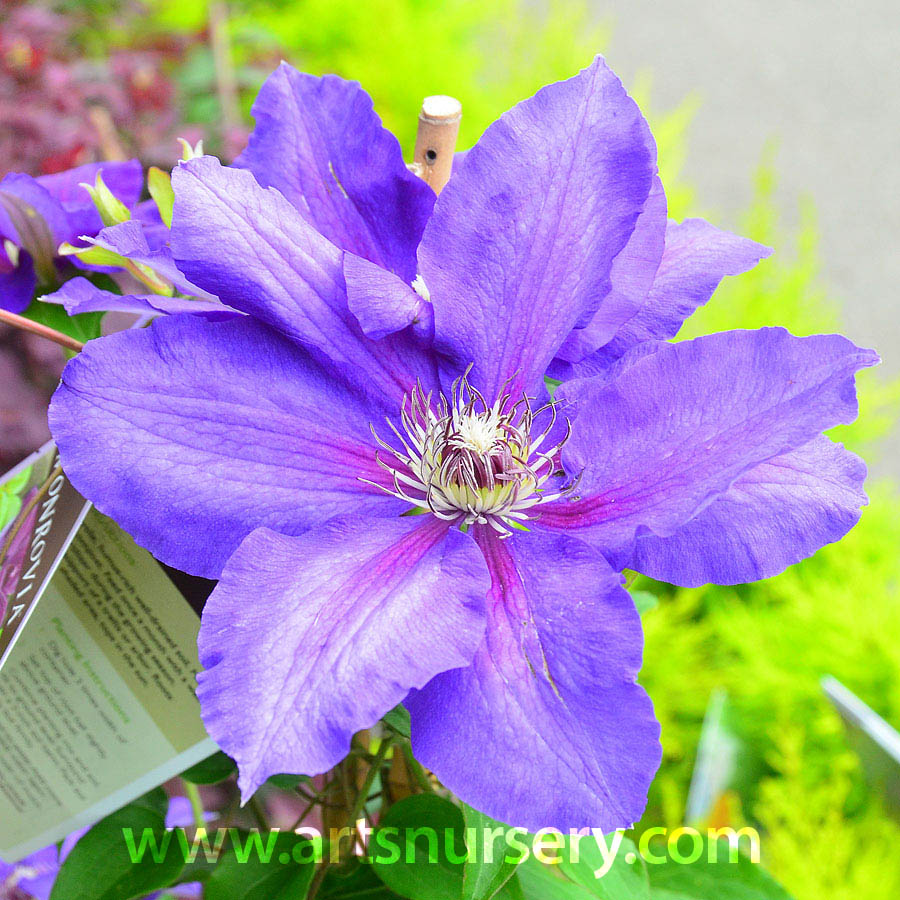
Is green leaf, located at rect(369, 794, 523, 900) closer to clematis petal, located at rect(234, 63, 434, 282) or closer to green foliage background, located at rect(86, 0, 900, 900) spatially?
clematis petal, located at rect(234, 63, 434, 282)

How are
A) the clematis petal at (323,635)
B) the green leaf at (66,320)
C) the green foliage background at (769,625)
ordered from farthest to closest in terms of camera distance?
the green foliage background at (769,625) < the green leaf at (66,320) < the clematis petal at (323,635)

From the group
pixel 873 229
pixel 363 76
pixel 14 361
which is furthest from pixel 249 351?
pixel 873 229

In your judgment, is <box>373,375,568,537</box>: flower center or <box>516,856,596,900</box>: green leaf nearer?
<box>373,375,568,537</box>: flower center

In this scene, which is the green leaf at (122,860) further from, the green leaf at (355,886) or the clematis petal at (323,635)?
the clematis petal at (323,635)

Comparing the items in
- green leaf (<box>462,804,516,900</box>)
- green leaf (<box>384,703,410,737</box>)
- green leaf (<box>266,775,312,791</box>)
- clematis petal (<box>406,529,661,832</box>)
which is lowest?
green leaf (<box>266,775,312,791</box>)

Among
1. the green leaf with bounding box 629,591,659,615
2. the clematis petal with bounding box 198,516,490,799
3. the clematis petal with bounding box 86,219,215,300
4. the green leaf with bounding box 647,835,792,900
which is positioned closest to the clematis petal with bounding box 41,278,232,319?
the clematis petal with bounding box 86,219,215,300

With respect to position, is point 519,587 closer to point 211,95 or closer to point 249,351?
point 249,351

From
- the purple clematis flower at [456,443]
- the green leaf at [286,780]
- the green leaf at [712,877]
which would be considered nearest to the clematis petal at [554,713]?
the purple clematis flower at [456,443]
